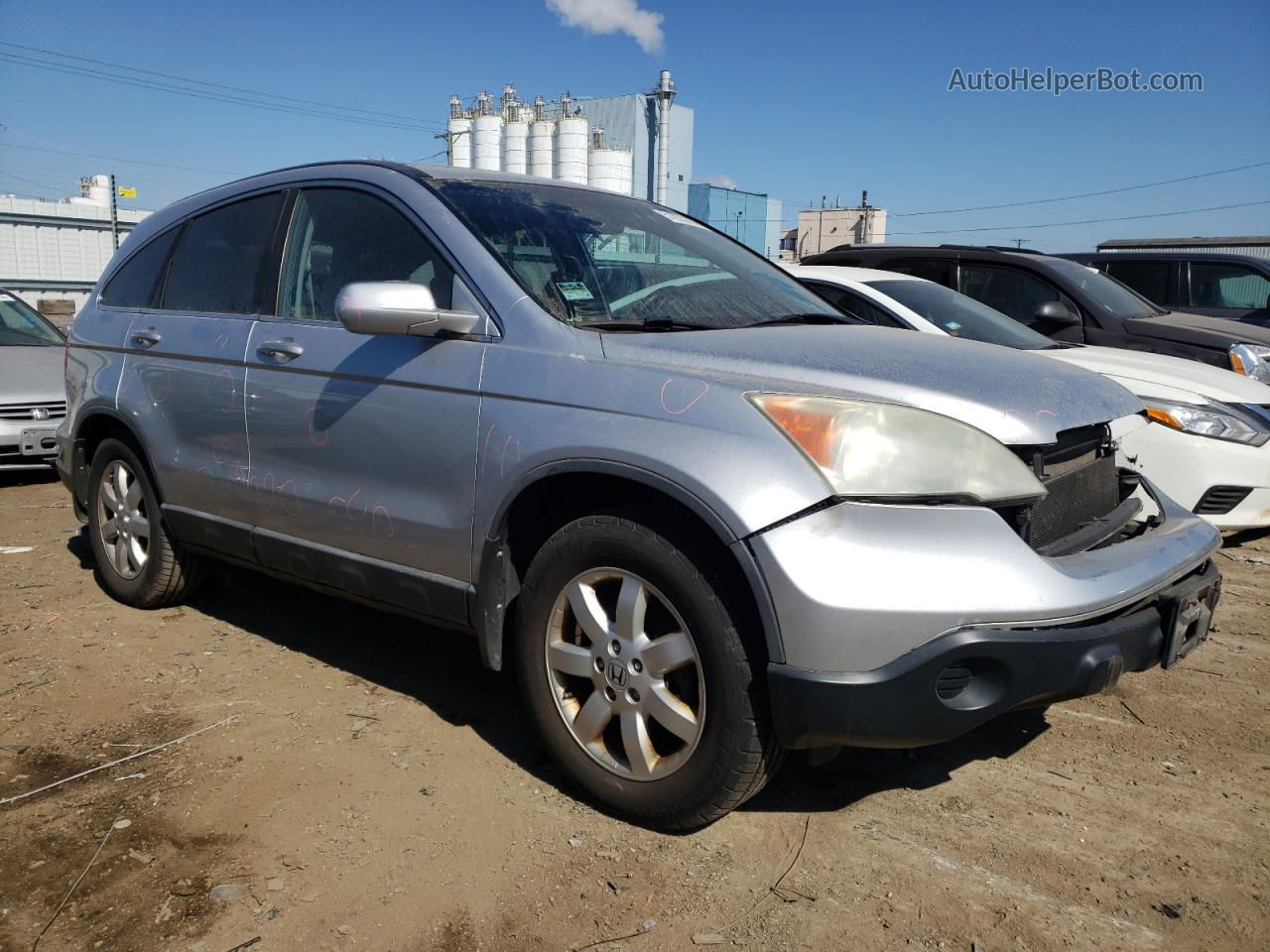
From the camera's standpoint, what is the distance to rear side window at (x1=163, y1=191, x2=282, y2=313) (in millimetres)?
3779

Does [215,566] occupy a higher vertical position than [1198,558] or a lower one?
lower

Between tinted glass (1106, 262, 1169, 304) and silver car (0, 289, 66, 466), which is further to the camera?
tinted glass (1106, 262, 1169, 304)

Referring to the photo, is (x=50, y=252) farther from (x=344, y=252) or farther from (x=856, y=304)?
(x=344, y=252)

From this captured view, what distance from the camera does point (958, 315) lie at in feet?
20.2

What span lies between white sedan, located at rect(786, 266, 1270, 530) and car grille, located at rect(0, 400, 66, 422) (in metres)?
5.69

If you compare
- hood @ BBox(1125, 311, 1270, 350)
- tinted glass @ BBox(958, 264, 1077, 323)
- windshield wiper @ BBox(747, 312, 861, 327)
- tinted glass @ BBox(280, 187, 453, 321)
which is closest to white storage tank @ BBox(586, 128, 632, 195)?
tinted glass @ BBox(958, 264, 1077, 323)

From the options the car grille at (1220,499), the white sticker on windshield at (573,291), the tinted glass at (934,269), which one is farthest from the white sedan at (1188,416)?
the white sticker on windshield at (573,291)

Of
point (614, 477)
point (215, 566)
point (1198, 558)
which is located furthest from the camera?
point (215, 566)

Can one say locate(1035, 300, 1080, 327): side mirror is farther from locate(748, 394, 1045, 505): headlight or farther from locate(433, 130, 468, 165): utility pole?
locate(433, 130, 468, 165): utility pole

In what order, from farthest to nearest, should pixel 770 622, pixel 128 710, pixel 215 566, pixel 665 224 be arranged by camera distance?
pixel 215 566
pixel 665 224
pixel 128 710
pixel 770 622

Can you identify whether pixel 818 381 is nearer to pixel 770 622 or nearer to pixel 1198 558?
pixel 770 622

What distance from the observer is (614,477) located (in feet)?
8.63

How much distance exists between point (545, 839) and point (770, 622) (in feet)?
3.00

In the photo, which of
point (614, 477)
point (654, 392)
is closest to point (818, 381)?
point (654, 392)
